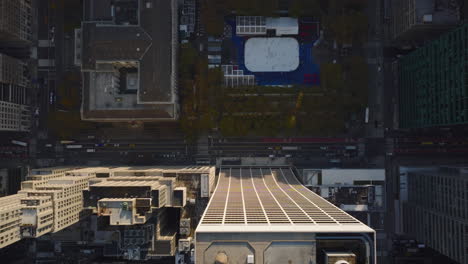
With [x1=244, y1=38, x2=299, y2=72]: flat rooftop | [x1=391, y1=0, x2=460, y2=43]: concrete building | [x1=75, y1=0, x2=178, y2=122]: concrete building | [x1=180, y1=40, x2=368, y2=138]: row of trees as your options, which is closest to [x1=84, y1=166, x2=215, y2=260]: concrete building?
[x1=75, y1=0, x2=178, y2=122]: concrete building

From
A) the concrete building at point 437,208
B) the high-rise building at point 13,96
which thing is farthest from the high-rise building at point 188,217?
the concrete building at point 437,208

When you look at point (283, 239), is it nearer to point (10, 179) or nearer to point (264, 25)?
point (264, 25)

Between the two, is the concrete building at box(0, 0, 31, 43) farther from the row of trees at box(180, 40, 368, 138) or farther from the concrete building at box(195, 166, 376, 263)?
the concrete building at box(195, 166, 376, 263)

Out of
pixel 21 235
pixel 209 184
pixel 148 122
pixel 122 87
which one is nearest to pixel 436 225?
pixel 209 184

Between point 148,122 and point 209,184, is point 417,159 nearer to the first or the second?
point 209,184

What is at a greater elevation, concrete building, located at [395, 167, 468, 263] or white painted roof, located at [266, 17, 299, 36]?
white painted roof, located at [266, 17, 299, 36]

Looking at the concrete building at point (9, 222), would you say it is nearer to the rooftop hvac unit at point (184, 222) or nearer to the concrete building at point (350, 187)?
the rooftop hvac unit at point (184, 222)

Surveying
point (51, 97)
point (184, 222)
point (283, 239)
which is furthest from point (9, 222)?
point (283, 239)
